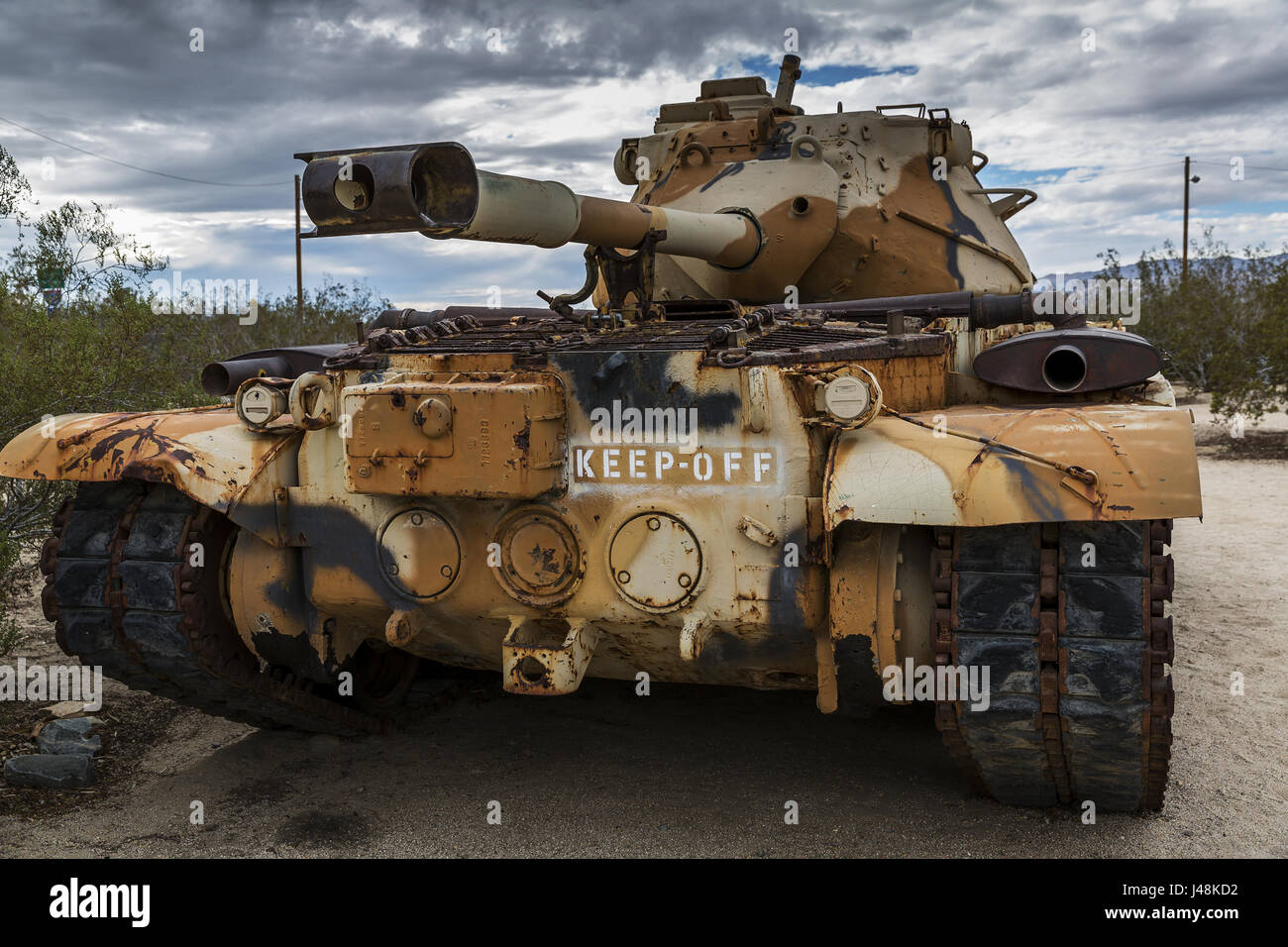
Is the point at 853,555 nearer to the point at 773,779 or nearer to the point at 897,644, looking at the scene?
the point at 897,644

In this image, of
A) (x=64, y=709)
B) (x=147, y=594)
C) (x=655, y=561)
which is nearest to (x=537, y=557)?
(x=655, y=561)

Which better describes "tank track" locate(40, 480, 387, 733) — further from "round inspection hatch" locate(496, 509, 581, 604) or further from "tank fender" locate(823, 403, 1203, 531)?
"tank fender" locate(823, 403, 1203, 531)

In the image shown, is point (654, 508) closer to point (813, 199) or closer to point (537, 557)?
point (537, 557)

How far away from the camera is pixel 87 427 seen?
500 cm

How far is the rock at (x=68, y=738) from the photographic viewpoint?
5566 mm

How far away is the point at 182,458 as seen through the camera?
4750 mm

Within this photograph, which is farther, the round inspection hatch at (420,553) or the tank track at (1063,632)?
the round inspection hatch at (420,553)

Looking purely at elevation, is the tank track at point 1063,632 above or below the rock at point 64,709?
above

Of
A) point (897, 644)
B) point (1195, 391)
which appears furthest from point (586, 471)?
point (1195, 391)

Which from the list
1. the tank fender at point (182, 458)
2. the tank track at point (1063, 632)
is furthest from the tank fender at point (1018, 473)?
the tank fender at point (182, 458)

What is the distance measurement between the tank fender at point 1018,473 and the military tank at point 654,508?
1 cm

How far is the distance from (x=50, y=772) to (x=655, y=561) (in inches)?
116

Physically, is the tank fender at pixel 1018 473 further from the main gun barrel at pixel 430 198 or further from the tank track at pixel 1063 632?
the main gun barrel at pixel 430 198
